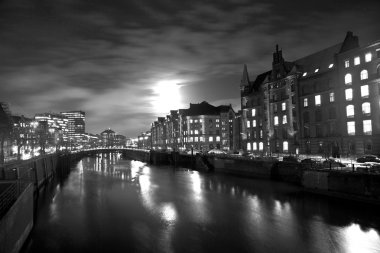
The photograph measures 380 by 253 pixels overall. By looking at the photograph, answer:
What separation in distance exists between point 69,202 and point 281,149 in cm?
5818

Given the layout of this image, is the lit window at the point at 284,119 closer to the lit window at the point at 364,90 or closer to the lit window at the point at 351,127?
the lit window at the point at 351,127

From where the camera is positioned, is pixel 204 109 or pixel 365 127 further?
pixel 204 109

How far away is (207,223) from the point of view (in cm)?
3650

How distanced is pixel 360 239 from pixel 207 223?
602 inches

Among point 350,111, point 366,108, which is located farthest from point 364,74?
point 350,111

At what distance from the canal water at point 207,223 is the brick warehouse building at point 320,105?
898 inches

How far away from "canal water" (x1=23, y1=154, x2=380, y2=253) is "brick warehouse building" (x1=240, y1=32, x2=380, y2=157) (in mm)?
22812

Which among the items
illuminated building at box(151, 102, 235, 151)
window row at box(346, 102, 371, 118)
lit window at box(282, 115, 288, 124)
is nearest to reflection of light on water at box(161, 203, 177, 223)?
window row at box(346, 102, 371, 118)

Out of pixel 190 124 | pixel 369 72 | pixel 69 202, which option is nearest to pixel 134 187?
pixel 69 202

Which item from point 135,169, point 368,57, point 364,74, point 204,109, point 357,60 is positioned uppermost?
point 204,109

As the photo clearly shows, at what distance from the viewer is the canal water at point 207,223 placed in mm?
29125

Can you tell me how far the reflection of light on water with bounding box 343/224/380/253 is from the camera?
1084 inches

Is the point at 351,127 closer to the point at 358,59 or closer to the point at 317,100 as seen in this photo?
the point at 317,100

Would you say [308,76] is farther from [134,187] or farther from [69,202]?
[69,202]
